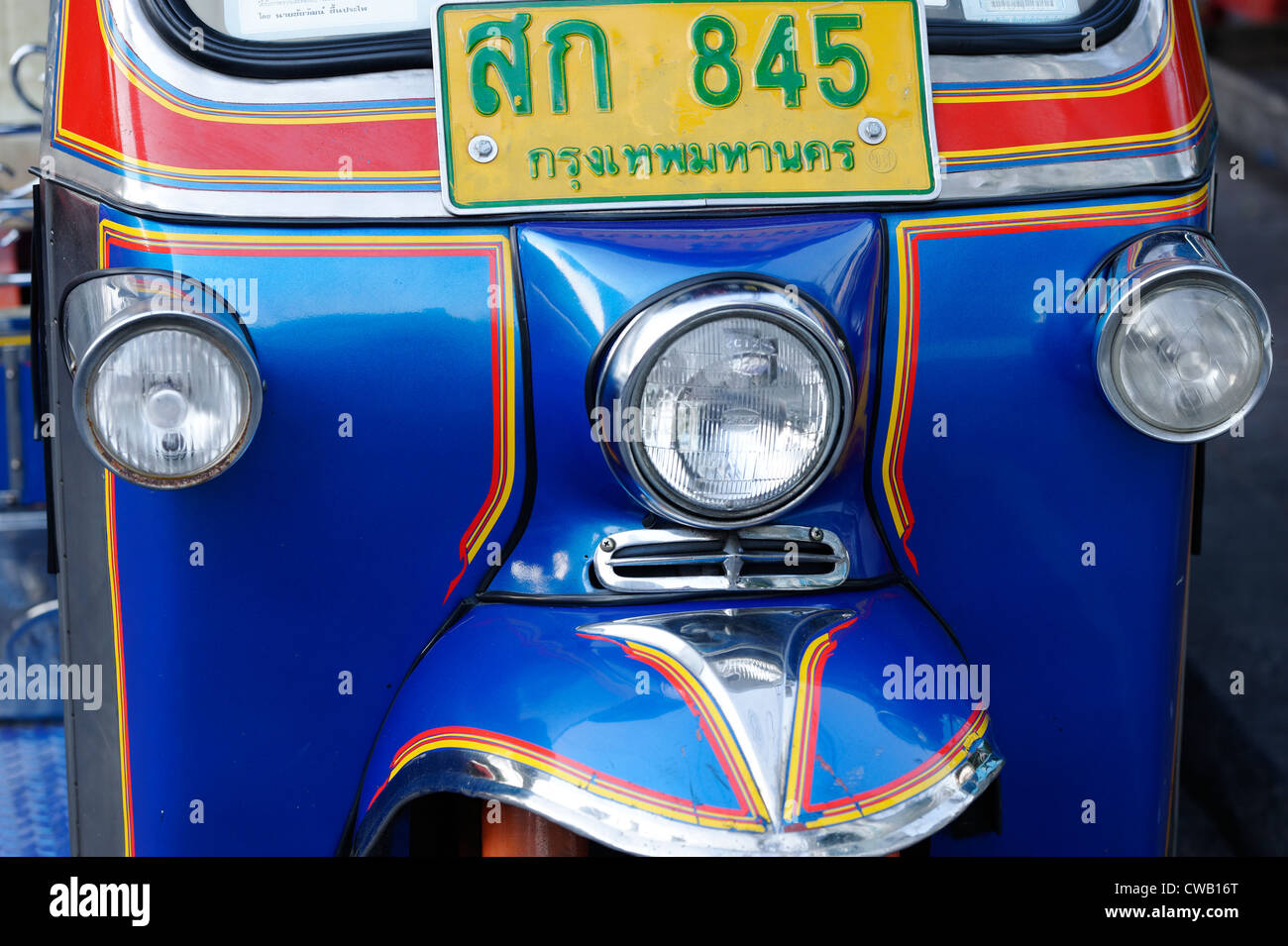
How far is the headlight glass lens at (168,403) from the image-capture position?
62.7 inches

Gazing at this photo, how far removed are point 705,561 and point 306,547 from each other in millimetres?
562

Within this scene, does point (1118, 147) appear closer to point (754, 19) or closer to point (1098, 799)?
point (754, 19)

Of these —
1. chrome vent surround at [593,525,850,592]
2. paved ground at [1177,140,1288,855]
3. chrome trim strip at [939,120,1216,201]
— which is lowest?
paved ground at [1177,140,1288,855]

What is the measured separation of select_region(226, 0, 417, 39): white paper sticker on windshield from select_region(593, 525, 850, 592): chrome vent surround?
2.68 feet

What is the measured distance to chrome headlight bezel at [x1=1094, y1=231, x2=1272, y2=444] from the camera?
175cm

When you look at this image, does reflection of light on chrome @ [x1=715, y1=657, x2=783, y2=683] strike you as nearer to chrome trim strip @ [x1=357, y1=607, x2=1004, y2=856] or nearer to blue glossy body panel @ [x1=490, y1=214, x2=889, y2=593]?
chrome trim strip @ [x1=357, y1=607, x2=1004, y2=856]

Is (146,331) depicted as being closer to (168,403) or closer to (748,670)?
(168,403)

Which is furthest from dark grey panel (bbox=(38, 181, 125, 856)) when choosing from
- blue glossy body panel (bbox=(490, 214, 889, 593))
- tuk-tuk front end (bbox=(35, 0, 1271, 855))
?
blue glossy body panel (bbox=(490, 214, 889, 593))

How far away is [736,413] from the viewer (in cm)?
164

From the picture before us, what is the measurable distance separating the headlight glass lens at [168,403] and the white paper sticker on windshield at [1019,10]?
1228 mm

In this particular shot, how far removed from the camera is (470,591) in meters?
1.87

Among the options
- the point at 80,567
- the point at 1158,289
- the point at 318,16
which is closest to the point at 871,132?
the point at 1158,289

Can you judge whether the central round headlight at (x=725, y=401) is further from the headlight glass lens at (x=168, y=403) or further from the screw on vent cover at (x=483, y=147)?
the headlight glass lens at (x=168, y=403)

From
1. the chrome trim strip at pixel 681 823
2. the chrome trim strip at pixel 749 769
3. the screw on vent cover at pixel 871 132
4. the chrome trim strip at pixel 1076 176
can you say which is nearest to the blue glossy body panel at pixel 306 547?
the chrome trim strip at pixel 749 769
